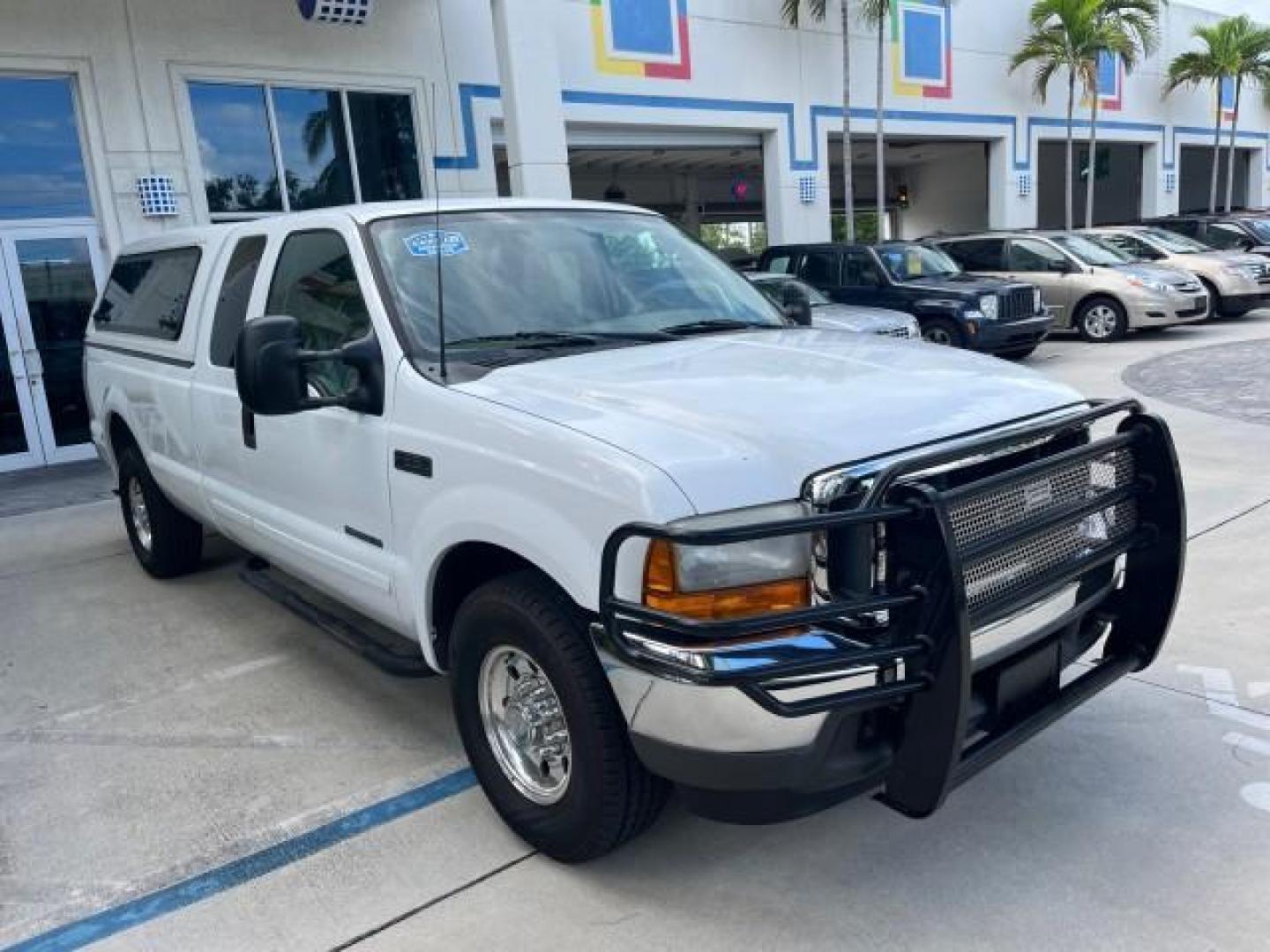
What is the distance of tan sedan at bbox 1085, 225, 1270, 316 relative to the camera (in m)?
15.7

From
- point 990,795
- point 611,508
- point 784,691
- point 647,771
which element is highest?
point 611,508

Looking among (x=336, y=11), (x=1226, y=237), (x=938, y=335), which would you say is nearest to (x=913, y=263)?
(x=938, y=335)

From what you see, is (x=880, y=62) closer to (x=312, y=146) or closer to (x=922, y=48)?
(x=922, y=48)

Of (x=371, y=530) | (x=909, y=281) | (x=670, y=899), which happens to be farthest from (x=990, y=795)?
(x=909, y=281)

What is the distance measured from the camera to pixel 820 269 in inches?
531

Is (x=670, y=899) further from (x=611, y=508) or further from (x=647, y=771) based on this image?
(x=611, y=508)

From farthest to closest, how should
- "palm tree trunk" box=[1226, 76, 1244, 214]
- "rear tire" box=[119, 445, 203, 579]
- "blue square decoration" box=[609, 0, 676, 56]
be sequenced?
"palm tree trunk" box=[1226, 76, 1244, 214] < "blue square decoration" box=[609, 0, 676, 56] < "rear tire" box=[119, 445, 203, 579]

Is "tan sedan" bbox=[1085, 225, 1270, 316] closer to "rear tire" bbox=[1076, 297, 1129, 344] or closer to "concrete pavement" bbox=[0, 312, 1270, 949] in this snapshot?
"rear tire" bbox=[1076, 297, 1129, 344]

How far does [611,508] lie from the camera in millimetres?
2416

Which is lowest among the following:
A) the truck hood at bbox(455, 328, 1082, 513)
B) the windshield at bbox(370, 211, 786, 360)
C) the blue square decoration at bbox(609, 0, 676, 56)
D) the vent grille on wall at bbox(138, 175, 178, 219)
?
the truck hood at bbox(455, 328, 1082, 513)

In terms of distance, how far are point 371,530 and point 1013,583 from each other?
80.4 inches

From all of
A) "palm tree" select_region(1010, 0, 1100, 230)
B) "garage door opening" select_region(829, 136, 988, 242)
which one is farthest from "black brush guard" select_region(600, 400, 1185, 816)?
"garage door opening" select_region(829, 136, 988, 242)

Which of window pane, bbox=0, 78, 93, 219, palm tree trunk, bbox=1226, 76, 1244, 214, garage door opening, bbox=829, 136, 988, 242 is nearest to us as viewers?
window pane, bbox=0, 78, 93, 219

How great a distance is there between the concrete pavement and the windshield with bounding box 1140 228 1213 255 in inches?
548
